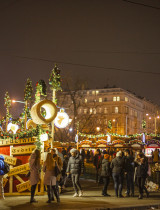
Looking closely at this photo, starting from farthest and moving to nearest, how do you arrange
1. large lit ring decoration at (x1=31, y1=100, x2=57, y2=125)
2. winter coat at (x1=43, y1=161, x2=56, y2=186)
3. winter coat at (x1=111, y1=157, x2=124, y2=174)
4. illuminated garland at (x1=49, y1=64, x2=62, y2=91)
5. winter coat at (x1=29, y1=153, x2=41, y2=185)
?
illuminated garland at (x1=49, y1=64, x2=62, y2=91), large lit ring decoration at (x1=31, y1=100, x2=57, y2=125), winter coat at (x1=111, y1=157, x2=124, y2=174), winter coat at (x1=29, y1=153, x2=41, y2=185), winter coat at (x1=43, y1=161, x2=56, y2=186)

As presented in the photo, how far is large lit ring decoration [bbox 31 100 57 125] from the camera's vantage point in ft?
45.9

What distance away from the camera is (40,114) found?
1403 centimetres

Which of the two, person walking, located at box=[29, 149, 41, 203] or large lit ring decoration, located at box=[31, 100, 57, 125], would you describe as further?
large lit ring decoration, located at box=[31, 100, 57, 125]

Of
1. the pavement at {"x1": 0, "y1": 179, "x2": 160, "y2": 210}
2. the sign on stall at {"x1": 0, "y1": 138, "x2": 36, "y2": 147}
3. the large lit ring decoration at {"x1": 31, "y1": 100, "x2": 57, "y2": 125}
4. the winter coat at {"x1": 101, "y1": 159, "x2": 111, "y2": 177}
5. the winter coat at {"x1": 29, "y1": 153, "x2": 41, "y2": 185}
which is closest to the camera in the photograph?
the pavement at {"x1": 0, "y1": 179, "x2": 160, "y2": 210}

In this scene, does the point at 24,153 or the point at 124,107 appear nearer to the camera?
the point at 24,153

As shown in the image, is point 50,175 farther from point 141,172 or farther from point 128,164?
point 128,164

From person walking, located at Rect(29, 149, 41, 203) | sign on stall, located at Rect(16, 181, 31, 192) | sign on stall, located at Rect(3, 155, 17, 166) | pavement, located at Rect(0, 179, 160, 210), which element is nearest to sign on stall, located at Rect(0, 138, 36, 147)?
sign on stall, located at Rect(3, 155, 17, 166)

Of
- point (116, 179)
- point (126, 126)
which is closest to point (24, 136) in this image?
point (116, 179)

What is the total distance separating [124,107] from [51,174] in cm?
9605

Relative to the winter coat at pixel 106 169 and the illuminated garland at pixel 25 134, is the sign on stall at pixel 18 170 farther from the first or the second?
the winter coat at pixel 106 169

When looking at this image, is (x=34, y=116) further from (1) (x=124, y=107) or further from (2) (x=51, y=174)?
(1) (x=124, y=107)

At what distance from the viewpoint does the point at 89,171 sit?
96.1 ft

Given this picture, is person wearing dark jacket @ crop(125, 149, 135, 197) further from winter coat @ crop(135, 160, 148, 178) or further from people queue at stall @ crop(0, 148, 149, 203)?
winter coat @ crop(135, 160, 148, 178)

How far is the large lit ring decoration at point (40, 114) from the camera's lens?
45.9 feet
